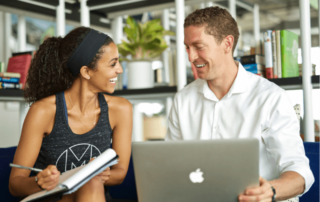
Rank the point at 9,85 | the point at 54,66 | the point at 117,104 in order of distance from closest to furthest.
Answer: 1. the point at 54,66
2. the point at 117,104
3. the point at 9,85

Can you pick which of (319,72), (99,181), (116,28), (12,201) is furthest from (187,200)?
(116,28)

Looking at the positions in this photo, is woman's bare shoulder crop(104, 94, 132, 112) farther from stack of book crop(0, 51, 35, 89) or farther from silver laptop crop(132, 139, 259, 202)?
stack of book crop(0, 51, 35, 89)

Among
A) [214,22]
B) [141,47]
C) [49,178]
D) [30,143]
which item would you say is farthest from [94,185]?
[141,47]

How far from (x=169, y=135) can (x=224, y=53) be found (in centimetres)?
47

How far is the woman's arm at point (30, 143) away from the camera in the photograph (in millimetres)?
1205

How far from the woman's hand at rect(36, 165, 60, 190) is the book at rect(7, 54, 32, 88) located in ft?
4.98

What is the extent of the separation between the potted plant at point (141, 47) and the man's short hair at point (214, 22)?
898 mm

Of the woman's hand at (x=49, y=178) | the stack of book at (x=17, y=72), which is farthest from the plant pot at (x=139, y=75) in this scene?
the woman's hand at (x=49, y=178)

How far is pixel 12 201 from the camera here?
150 cm

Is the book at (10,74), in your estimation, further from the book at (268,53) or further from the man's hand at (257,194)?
the man's hand at (257,194)

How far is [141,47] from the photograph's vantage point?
2285 millimetres

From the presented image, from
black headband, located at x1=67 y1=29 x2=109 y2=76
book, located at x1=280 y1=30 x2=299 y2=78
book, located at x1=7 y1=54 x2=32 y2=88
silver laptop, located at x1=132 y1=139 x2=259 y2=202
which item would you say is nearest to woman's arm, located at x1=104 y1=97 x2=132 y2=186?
black headband, located at x1=67 y1=29 x2=109 y2=76

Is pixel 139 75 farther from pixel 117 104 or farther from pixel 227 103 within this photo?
pixel 227 103

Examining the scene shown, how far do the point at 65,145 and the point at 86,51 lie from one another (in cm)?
41
